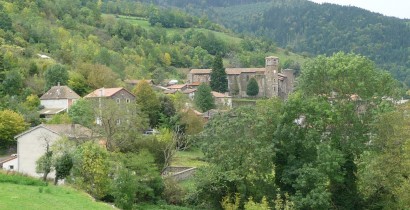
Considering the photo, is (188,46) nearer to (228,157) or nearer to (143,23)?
(143,23)

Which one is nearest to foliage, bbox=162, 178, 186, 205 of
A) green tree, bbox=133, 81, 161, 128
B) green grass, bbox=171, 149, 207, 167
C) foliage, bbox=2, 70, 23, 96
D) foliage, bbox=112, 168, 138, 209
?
foliage, bbox=112, 168, 138, 209

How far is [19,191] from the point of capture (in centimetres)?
1961

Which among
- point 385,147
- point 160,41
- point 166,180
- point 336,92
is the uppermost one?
point 160,41

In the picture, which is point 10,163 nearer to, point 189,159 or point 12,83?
point 189,159

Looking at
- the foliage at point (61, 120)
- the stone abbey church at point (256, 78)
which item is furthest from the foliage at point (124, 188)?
the stone abbey church at point (256, 78)

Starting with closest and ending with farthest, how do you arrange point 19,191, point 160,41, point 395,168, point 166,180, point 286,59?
point 19,191 < point 395,168 < point 166,180 < point 160,41 < point 286,59

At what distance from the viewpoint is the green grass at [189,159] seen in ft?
166

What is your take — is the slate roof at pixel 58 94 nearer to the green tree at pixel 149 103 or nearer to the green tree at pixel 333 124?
the green tree at pixel 149 103

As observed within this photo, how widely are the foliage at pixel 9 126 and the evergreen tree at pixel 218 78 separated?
48.8m

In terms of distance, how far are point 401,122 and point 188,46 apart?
110 m

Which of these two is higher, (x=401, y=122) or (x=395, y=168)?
(x=401, y=122)

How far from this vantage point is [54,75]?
6881cm

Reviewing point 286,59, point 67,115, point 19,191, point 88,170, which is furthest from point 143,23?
point 19,191

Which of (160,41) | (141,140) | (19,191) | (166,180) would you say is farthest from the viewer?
(160,41)
